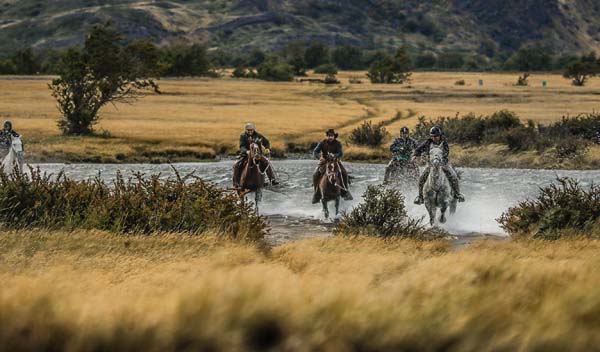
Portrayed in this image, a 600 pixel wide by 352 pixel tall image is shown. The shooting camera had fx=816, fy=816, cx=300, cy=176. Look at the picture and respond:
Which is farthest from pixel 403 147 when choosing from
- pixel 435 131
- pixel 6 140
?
pixel 6 140

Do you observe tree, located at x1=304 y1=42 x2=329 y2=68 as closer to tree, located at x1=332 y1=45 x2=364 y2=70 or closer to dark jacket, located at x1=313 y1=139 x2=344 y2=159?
tree, located at x1=332 y1=45 x2=364 y2=70

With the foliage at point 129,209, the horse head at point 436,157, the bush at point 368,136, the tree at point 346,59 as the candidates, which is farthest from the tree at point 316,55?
the foliage at point 129,209

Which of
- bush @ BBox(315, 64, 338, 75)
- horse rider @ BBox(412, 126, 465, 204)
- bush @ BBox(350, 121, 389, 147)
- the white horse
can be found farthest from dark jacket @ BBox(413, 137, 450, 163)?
bush @ BBox(315, 64, 338, 75)

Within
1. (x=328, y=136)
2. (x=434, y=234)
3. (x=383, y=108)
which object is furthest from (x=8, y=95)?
(x=434, y=234)

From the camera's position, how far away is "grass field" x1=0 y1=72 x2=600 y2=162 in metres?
40.4

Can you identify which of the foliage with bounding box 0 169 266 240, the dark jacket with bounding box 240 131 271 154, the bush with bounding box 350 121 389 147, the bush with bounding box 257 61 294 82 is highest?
the bush with bounding box 257 61 294 82

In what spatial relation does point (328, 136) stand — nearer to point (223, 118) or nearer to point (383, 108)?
point (223, 118)

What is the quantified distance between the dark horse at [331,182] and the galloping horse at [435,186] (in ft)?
8.94

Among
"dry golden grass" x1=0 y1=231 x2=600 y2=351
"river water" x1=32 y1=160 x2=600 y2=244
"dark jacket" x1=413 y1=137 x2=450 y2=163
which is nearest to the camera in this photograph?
"dry golden grass" x1=0 y1=231 x2=600 y2=351

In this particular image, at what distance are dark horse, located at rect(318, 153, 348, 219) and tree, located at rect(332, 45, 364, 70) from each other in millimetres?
141748

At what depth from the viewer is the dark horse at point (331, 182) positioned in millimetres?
21745

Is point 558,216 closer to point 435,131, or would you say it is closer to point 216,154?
point 435,131

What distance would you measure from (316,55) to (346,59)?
31.8 ft

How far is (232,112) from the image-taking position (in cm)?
6059
